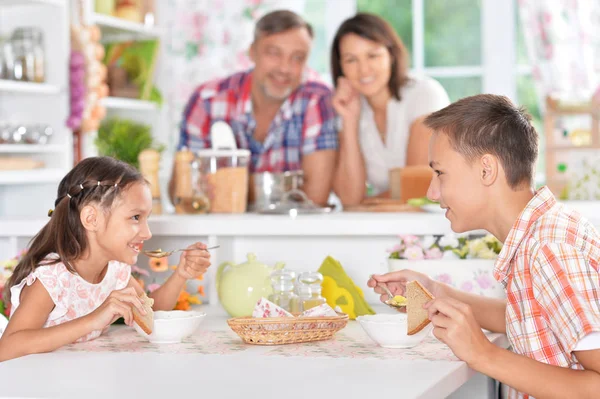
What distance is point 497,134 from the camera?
5.03ft

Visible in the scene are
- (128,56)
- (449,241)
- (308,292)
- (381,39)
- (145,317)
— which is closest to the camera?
(145,317)

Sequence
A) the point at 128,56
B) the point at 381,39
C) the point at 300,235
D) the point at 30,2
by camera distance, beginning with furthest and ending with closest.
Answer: the point at 128,56 < the point at 30,2 < the point at 381,39 < the point at 300,235

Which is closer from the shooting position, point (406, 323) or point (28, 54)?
point (406, 323)

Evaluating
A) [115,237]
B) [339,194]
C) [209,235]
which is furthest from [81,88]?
[115,237]

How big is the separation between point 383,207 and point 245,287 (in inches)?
24.9

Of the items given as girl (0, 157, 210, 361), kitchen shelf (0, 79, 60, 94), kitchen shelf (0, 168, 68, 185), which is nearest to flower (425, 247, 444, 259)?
girl (0, 157, 210, 361)

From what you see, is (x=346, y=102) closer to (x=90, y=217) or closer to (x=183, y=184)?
A: (x=183, y=184)

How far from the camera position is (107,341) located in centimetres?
176

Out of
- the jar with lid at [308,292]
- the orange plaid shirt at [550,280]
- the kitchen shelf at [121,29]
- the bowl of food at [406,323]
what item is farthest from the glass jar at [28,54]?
the orange plaid shirt at [550,280]

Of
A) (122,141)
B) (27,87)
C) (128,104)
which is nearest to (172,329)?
(27,87)

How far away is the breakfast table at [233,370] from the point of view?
129cm

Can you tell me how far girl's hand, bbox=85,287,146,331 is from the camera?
5.39ft

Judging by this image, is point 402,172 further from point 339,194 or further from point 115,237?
point 115,237

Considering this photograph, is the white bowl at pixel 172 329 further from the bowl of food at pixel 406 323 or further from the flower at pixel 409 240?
the flower at pixel 409 240
